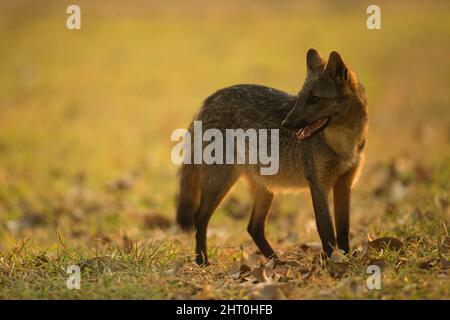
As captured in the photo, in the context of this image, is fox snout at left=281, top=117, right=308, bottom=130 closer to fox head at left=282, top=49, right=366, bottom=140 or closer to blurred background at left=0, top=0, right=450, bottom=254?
fox head at left=282, top=49, right=366, bottom=140

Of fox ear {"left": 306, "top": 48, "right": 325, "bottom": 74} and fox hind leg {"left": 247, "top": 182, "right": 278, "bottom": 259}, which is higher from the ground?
fox ear {"left": 306, "top": 48, "right": 325, "bottom": 74}

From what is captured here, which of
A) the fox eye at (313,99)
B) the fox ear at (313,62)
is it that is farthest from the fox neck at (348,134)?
the fox ear at (313,62)

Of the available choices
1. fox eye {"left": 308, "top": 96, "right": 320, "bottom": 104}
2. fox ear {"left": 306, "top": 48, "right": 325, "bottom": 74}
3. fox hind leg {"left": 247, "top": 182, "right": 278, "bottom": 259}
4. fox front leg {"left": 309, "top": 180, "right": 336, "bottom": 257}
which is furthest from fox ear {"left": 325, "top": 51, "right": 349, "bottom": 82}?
fox hind leg {"left": 247, "top": 182, "right": 278, "bottom": 259}

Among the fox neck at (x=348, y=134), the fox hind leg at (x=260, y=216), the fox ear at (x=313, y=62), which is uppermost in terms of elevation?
the fox ear at (x=313, y=62)

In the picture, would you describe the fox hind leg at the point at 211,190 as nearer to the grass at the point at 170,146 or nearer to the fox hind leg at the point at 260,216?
the grass at the point at 170,146

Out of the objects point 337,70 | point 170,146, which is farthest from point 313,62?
point 170,146

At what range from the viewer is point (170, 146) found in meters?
12.4

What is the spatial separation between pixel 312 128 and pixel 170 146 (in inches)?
266

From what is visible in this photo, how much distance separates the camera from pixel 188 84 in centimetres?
1689

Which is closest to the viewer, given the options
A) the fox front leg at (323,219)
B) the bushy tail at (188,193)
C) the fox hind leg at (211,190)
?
the fox front leg at (323,219)

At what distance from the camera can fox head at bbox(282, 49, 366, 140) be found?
5.77 metres

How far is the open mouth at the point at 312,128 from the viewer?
229 inches

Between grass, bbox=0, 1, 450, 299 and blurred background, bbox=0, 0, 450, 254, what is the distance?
5 centimetres

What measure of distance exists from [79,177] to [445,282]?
267 inches
